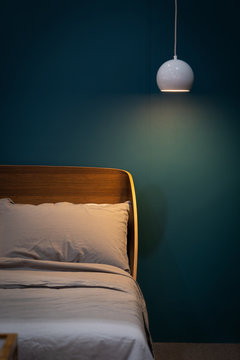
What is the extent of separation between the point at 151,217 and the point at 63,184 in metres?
0.65

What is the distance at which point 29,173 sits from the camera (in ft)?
9.78

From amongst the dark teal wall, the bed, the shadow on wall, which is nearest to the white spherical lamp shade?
the dark teal wall

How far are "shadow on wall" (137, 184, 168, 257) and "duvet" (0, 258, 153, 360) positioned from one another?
0.83 meters

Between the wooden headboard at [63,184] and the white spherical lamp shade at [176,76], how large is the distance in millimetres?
666

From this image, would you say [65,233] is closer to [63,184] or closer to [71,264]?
[71,264]

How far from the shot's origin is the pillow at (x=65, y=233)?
248 cm

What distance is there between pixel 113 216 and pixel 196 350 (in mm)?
1096

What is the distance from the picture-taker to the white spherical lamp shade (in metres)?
2.60

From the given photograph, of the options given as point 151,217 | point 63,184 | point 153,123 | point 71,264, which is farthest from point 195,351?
point 153,123

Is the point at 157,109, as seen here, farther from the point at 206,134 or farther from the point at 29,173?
the point at 29,173

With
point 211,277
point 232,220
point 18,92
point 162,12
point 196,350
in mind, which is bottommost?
point 196,350

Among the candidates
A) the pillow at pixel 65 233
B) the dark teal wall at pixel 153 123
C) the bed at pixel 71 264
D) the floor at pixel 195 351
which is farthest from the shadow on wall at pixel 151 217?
the floor at pixel 195 351

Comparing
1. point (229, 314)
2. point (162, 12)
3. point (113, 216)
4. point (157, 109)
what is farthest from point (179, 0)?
point (229, 314)

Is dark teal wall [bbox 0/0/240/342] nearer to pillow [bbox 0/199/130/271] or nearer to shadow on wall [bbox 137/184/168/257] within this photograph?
shadow on wall [bbox 137/184/168/257]
